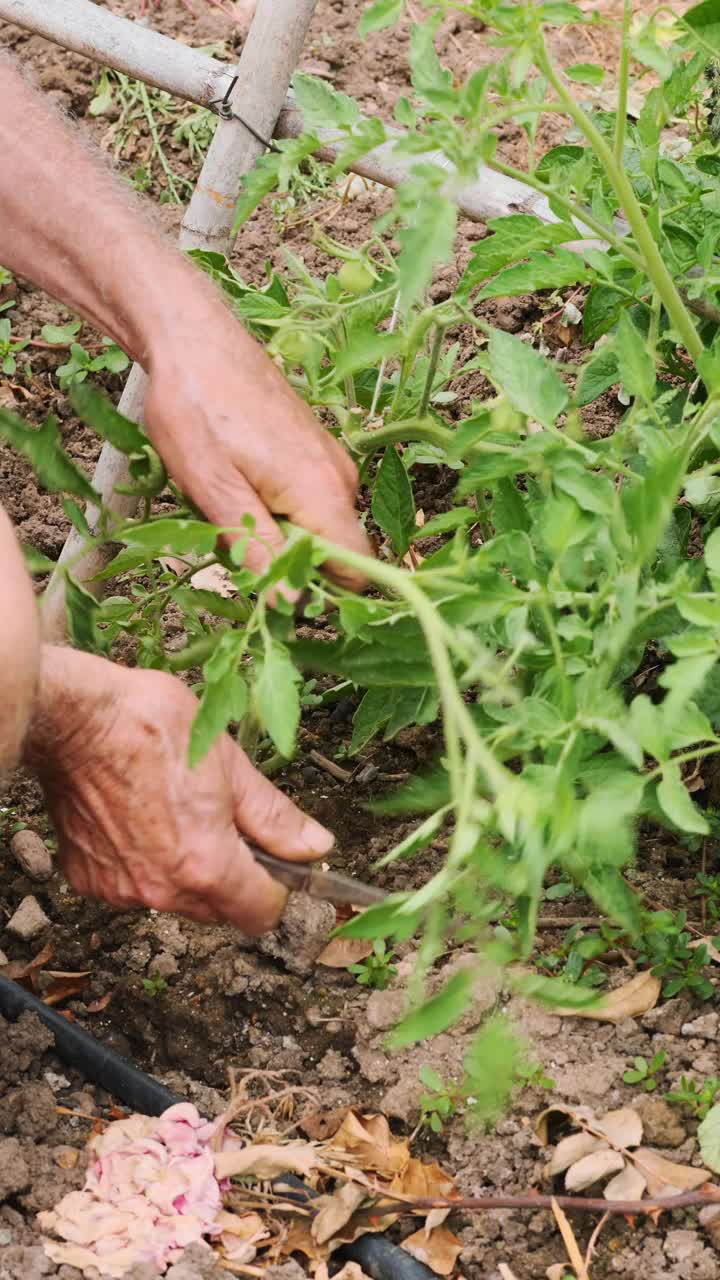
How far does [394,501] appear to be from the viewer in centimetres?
177

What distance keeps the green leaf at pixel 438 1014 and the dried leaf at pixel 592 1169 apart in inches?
16.3

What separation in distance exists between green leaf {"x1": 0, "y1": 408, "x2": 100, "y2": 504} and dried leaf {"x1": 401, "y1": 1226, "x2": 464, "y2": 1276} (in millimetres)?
844

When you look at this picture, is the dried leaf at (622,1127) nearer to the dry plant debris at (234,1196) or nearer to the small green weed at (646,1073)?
the small green weed at (646,1073)

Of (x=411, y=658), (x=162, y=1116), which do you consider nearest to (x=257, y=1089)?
(x=162, y=1116)

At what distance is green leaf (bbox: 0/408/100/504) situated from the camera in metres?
1.51

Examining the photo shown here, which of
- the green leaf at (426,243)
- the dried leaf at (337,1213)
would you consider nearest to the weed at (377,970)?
the dried leaf at (337,1213)

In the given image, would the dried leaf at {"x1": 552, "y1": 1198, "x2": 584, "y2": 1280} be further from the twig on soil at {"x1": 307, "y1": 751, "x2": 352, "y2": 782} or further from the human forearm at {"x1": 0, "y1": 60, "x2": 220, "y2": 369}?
the human forearm at {"x1": 0, "y1": 60, "x2": 220, "y2": 369}

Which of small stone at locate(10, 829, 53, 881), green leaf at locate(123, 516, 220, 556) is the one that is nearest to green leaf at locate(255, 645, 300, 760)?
green leaf at locate(123, 516, 220, 556)

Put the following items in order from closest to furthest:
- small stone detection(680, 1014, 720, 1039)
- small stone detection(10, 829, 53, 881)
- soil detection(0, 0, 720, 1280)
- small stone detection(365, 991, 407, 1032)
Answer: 1. soil detection(0, 0, 720, 1280)
2. small stone detection(680, 1014, 720, 1039)
3. small stone detection(365, 991, 407, 1032)
4. small stone detection(10, 829, 53, 881)

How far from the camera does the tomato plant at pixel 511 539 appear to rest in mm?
1175

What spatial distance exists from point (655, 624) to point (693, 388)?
49cm

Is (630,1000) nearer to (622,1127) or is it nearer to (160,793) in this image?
(622,1127)

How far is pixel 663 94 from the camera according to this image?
153 cm

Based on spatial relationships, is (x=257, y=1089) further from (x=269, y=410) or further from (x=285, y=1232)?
(x=269, y=410)
